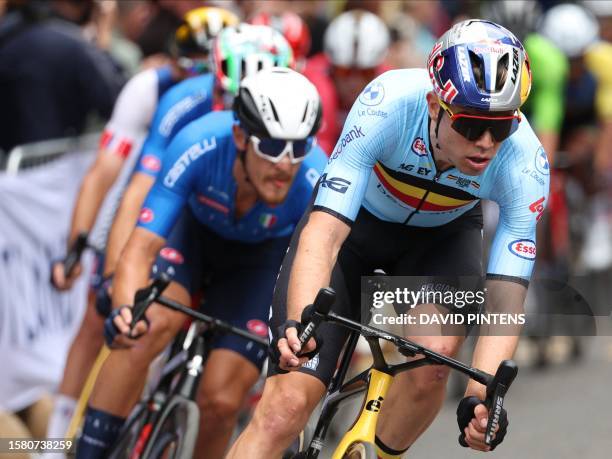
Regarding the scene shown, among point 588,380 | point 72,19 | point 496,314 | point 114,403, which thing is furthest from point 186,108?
point 588,380

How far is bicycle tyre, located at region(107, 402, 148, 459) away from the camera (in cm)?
666

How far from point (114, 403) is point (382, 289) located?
209 centimetres

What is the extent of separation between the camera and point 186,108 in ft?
26.4

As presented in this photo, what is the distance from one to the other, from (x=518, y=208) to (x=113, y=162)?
3.61 m

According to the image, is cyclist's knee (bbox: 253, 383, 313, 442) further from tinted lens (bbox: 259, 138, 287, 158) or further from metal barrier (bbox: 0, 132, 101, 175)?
metal barrier (bbox: 0, 132, 101, 175)

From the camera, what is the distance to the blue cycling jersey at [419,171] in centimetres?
534

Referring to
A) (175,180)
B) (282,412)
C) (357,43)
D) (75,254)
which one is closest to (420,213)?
(282,412)

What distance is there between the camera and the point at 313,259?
5.21 meters

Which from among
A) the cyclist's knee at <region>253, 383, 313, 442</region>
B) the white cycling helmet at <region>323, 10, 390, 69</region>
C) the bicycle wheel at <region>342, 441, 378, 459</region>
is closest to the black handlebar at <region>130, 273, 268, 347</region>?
the cyclist's knee at <region>253, 383, 313, 442</region>

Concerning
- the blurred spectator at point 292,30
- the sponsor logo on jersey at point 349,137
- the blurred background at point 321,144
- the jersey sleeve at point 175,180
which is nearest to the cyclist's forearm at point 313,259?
the sponsor logo on jersey at point 349,137

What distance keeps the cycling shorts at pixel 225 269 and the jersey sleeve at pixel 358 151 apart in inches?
63.6

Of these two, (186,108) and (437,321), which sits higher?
(186,108)

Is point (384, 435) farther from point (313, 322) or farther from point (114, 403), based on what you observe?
point (114, 403)

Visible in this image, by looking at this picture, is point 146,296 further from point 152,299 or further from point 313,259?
point 313,259
